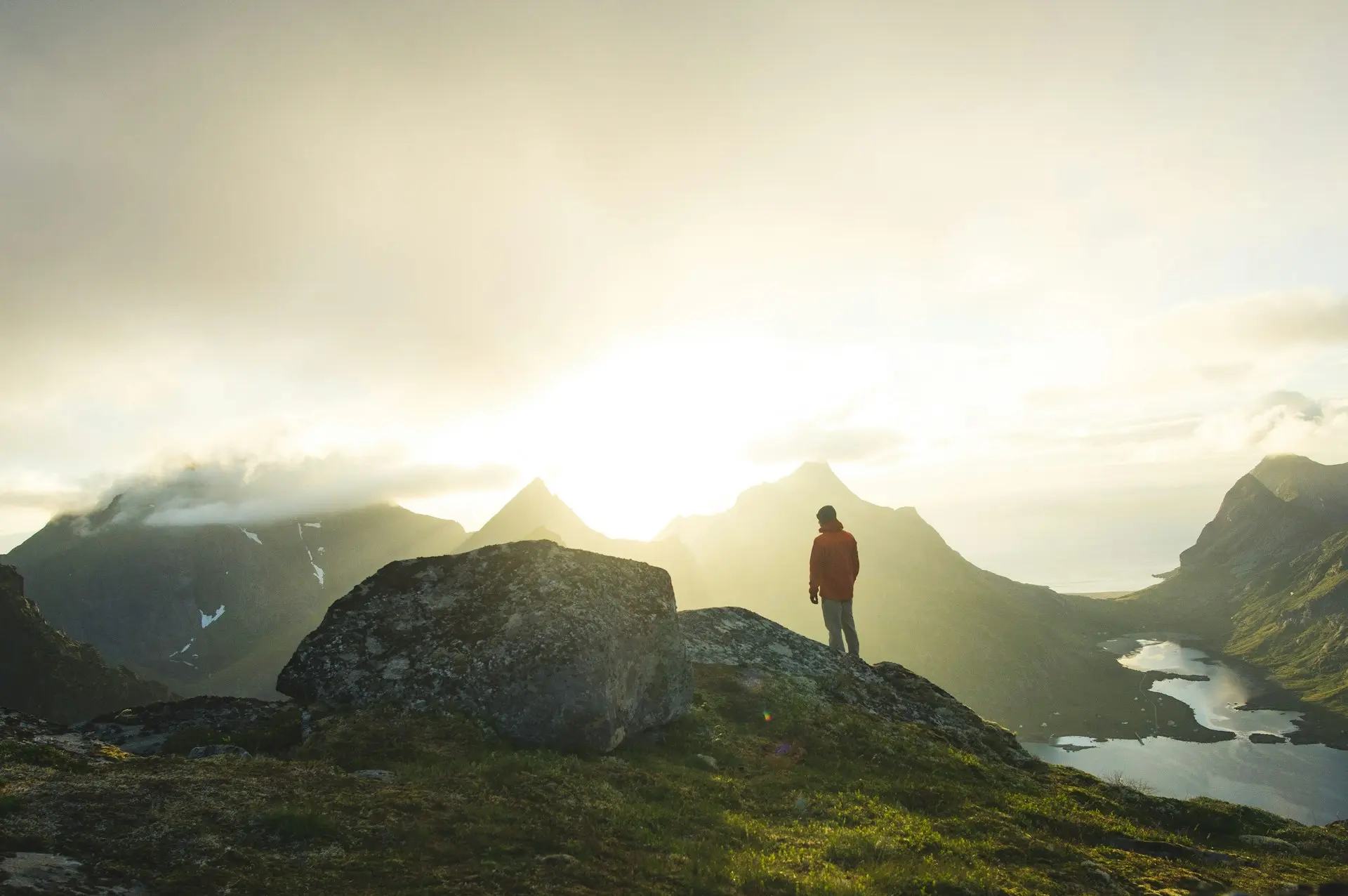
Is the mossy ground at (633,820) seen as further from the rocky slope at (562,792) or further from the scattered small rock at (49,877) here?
the scattered small rock at (49,877)

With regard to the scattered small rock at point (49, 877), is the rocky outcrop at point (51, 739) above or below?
below

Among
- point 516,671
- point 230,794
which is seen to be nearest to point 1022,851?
point 516,671

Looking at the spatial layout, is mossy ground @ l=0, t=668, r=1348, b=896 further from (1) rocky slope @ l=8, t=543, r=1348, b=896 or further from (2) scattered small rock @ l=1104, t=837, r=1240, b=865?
(2) scattered small rock @ l=1104, t=837, r=1240, b=865

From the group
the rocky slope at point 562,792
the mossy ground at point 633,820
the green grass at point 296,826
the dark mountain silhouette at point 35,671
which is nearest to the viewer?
the mossy ground at point 633,820

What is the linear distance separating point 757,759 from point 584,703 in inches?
201

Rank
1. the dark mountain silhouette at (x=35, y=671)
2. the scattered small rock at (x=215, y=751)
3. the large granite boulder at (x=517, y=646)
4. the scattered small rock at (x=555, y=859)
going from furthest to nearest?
1. the dark mountain silhouette at (x=35, y=671)
2. the large granite boulder at (x=517, y=646)
3. the scattered small rock at (x=215, y=751)
4. the scattered small rock at (x=555, y=859)

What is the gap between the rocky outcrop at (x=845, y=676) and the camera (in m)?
22.8

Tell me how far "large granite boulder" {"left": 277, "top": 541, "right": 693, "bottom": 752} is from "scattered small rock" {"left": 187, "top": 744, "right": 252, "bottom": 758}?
227 centimetres

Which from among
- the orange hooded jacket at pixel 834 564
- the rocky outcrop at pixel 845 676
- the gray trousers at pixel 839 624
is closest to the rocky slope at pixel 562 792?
the rocky outcrop at pixel 845 676

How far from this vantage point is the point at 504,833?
10836 millimetres

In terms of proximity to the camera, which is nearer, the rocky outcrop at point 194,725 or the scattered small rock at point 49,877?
the scattered small rock at point 49,877

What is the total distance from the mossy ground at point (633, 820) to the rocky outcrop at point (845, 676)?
3005 mm

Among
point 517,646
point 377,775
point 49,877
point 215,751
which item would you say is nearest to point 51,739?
point 215,751

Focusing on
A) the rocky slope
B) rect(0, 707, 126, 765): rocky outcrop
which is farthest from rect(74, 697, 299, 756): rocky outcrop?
rect(0, 707, 126, 765): rocky outcrop
